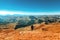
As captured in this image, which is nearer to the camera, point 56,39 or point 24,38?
point 56,39

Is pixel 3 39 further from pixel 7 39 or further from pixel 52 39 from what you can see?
pixel 52 39

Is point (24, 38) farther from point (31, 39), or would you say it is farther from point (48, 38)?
point (48, 38)

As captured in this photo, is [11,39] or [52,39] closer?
[52,39]

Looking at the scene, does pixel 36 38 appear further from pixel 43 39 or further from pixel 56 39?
pixel 56 39

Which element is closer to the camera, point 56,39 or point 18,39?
point 56,39

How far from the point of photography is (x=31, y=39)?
9680mm

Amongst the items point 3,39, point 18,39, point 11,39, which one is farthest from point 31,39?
point 3,39

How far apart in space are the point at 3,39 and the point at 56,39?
4.74 meters

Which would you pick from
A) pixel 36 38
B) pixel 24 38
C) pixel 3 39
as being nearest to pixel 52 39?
pixel 36 38

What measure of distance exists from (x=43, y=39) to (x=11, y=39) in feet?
9.28

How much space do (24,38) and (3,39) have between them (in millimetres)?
2032

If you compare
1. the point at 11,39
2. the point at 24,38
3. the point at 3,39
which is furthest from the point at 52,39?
the point at 3,39

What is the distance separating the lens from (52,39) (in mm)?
9312

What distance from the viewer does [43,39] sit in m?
9.45
